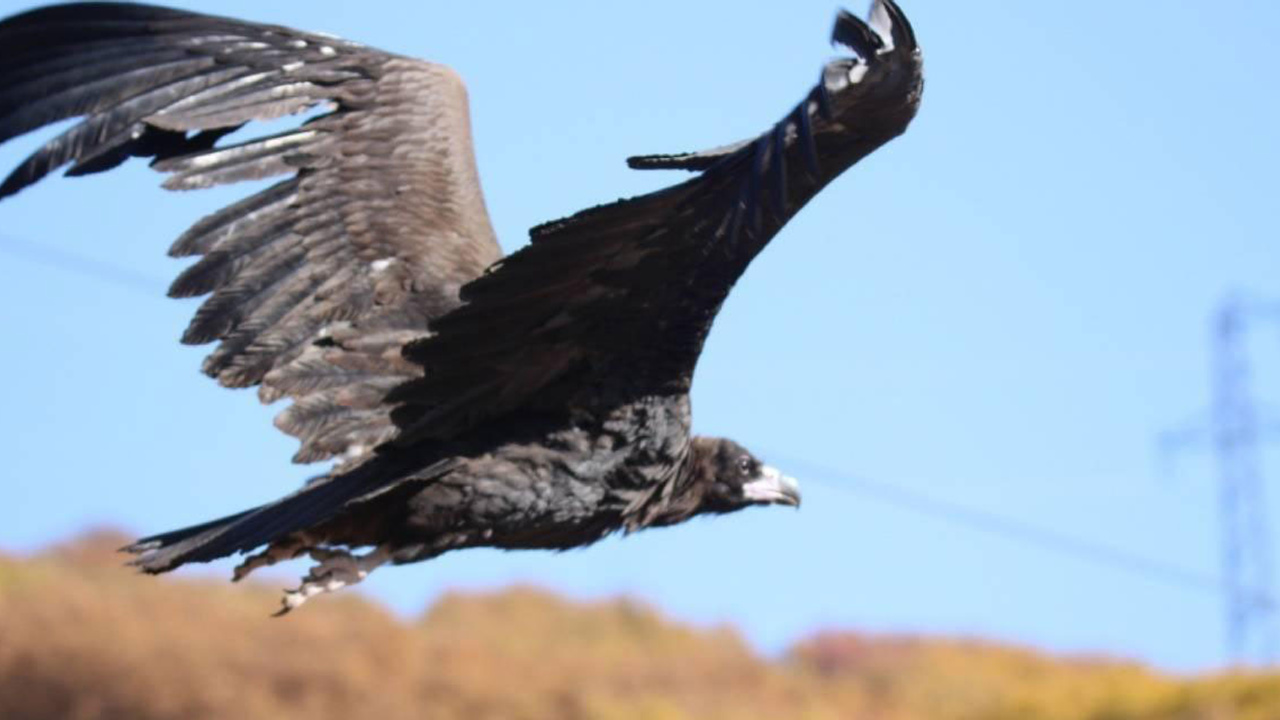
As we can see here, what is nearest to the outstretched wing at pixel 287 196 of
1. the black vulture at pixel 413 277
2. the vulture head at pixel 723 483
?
the black vulture at pixel 413 277

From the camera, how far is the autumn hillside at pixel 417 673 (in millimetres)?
20938

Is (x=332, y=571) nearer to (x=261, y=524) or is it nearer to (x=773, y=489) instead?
(x=261, y=524)

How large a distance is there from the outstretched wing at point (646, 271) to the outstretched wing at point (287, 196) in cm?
40

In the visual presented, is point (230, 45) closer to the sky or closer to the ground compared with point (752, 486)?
closer to the sky

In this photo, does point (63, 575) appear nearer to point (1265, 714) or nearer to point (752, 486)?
point (1265, 714)

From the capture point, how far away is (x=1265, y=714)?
17422mm

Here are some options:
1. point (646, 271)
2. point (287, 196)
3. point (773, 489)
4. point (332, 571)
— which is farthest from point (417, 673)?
point (646, 271)

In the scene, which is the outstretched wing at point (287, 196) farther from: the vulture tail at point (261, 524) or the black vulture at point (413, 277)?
the vulture tail at point (261, 524)

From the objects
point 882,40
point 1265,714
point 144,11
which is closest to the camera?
point 882,40

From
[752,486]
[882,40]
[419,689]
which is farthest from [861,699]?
[882,40]

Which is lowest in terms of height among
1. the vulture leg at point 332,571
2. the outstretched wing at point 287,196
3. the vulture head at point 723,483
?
the vulture leg at point 332,571

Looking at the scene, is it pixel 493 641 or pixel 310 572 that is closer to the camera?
pixel 310 572

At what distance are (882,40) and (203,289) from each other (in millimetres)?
2338

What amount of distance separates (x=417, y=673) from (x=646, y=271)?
1682 cm
